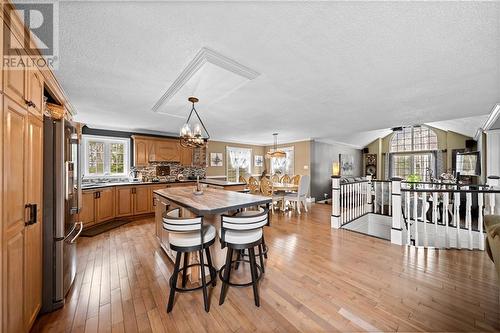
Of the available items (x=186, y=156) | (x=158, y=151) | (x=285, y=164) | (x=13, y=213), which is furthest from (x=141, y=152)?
(x=285, y=164)

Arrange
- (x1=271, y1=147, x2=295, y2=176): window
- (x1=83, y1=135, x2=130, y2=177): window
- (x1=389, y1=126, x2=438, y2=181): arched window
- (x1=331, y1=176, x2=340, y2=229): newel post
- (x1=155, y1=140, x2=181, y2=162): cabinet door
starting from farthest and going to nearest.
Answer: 1. (x1=389, y1=126, x2=438, y2=181): arched window
2. (x1=271, y1=147, x2=295, y2=176): window
3. (x1=155, y1=140, x2=181, y2=162): cabinet door
4. (x1=83, y1=135, x2=130, y2=177): window
5. (x1=331, y1=176, x2=340, y2=229): newel post

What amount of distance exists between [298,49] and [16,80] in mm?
2168

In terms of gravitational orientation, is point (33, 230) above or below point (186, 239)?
above

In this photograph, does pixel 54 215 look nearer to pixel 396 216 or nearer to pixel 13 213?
pixel 13 213

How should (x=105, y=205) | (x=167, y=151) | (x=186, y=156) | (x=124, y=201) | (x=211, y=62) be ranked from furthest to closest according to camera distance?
(x=186, y=156), (x=167, y=151), (x=124, y=201), (x=105, y=205), (x=211, y=62)

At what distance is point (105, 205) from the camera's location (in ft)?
14.0

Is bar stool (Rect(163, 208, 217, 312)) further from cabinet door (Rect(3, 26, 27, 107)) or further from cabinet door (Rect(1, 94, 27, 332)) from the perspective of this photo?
cabinet door (Rect(3, 26, 27, 107))

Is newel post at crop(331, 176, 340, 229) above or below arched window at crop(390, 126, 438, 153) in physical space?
below

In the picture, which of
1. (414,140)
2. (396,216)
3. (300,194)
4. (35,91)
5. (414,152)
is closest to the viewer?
(35,91)

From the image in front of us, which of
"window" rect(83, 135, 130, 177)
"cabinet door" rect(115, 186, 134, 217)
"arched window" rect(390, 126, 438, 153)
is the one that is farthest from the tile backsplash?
"arched window" rect(390, 126, 438, 153)

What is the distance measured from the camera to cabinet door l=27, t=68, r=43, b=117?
153 cm

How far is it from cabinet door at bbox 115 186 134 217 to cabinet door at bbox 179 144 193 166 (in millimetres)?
1654

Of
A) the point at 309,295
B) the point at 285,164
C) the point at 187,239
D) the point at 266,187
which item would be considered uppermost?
the point at 285,164

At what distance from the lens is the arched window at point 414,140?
28.4 feet
